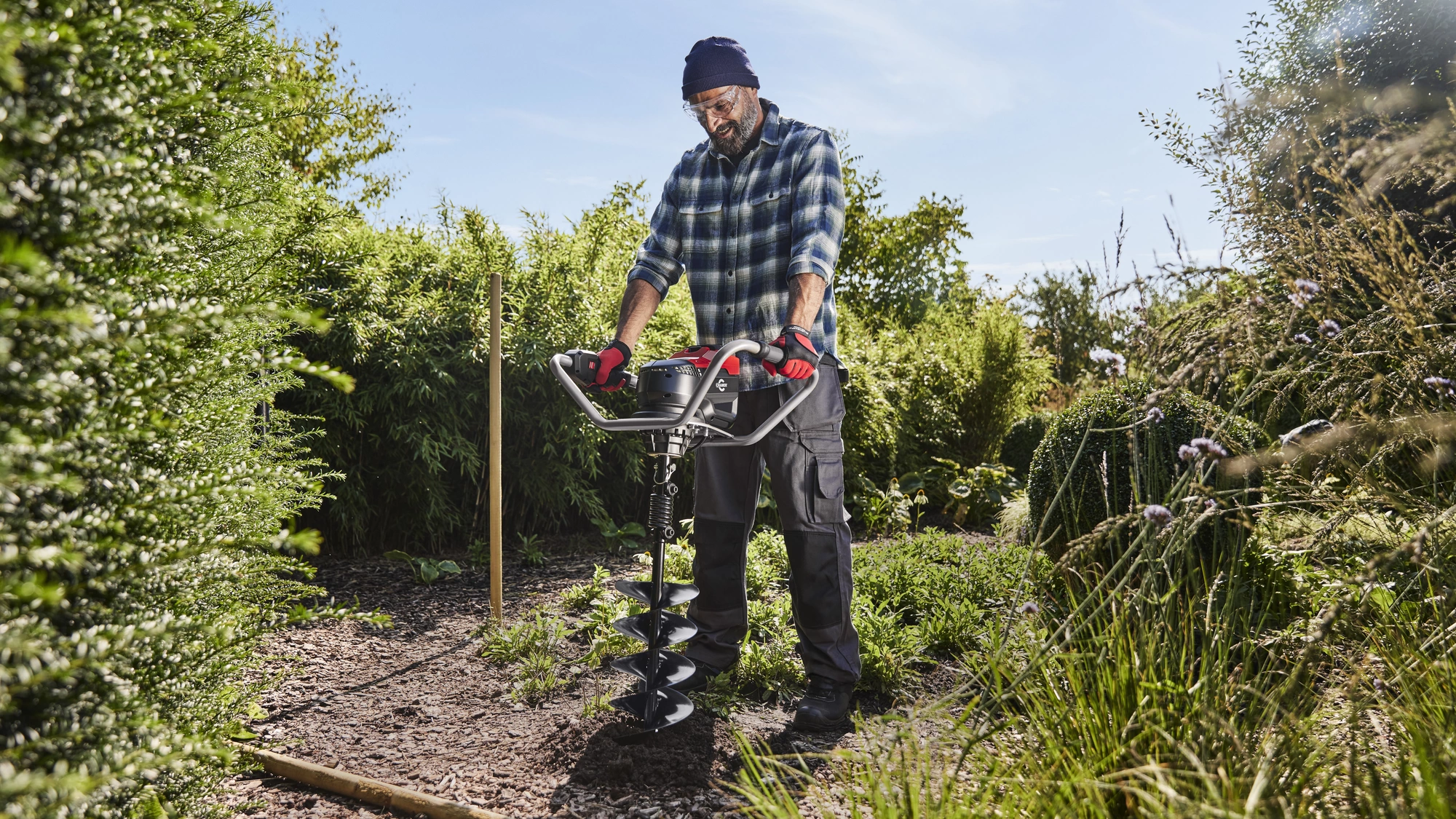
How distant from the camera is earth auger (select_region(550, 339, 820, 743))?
90.9 inches

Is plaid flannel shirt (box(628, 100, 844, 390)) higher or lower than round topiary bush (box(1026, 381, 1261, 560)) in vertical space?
higher

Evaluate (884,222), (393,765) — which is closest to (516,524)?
(393,765)

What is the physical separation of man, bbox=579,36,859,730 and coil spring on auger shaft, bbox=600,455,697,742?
298 mm

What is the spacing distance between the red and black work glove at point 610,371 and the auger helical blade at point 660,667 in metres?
0.83

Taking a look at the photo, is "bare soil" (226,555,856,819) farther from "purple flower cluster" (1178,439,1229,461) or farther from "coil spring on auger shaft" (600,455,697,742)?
"purple flower cluster" (1178,439,1229,461)

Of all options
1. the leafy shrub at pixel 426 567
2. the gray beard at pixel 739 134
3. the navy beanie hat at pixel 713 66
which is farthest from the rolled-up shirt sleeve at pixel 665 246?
the leafy shrub at pixel 426 567

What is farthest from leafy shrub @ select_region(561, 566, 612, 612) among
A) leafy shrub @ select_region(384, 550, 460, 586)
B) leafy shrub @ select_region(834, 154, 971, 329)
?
leafy shrub @ select_region(834, 154, 971, 329)

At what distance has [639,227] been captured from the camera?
650 centimetres

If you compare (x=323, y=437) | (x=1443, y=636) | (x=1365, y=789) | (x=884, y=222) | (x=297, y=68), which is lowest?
(x=1365, y=789)

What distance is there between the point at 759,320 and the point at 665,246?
0.51 metres

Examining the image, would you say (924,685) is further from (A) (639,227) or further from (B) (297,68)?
(B) (297,68)

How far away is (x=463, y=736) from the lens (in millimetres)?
2818

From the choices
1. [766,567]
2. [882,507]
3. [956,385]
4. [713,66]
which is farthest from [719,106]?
[956,385]

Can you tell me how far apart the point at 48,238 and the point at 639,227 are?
17.5 ft
